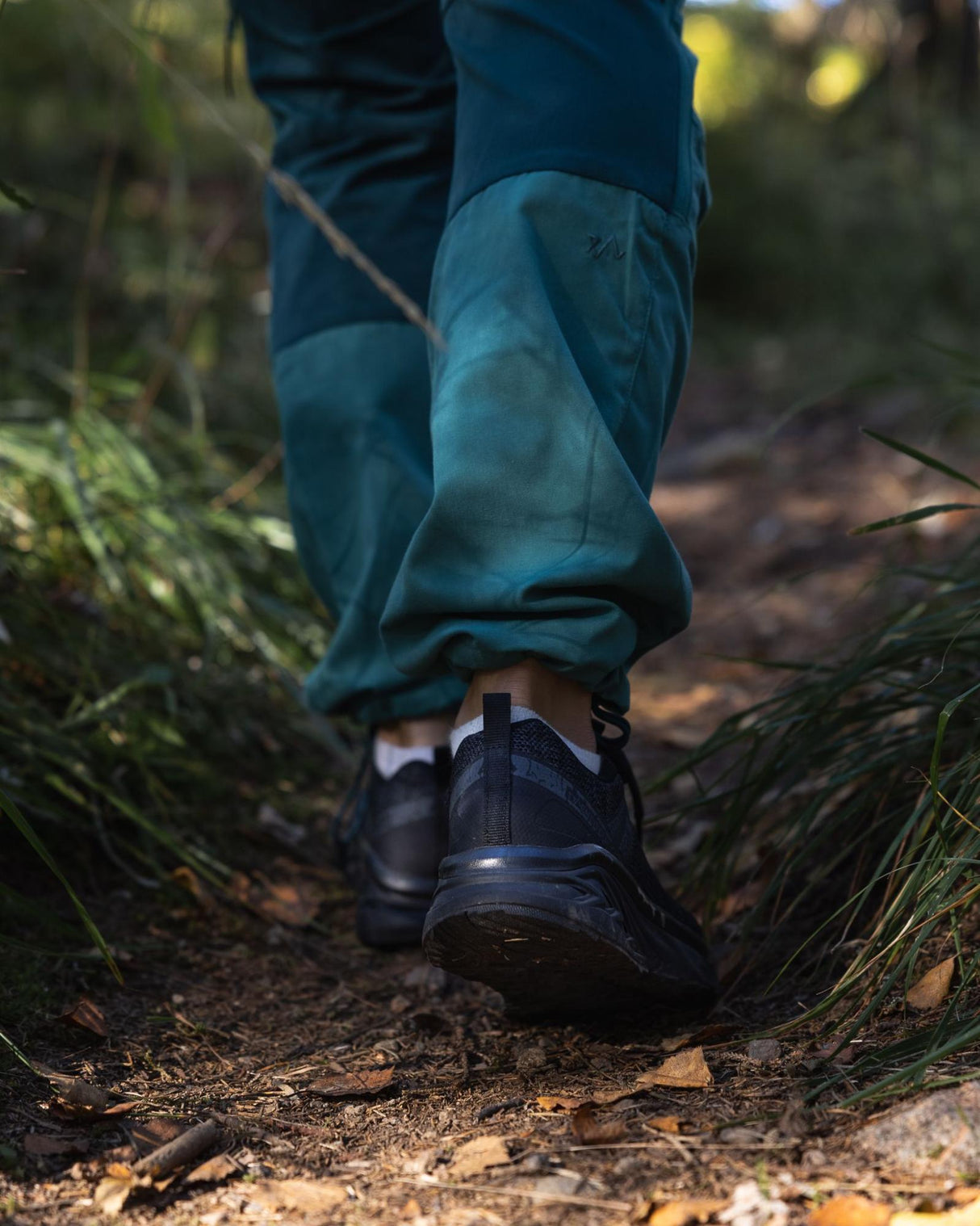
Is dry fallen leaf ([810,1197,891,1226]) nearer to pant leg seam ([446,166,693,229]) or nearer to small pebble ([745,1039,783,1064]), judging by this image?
small pebble ([745,1039,783,1064])

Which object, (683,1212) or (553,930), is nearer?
(683,1212)

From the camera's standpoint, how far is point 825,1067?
0.93 metres

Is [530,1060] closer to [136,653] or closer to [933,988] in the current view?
[933,988]

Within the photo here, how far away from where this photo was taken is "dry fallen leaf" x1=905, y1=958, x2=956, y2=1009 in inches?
38.9

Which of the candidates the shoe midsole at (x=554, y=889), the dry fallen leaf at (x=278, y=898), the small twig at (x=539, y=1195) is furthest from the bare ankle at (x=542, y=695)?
the dry fallen leaf at (x=278, y=898)

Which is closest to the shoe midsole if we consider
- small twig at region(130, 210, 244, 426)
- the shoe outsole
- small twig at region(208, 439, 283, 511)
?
the shoe outsole

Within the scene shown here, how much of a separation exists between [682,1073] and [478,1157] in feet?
0.65

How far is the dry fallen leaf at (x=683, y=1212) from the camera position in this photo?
741 mm

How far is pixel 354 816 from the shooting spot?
4.86ft

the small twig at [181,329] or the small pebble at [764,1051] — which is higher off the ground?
the small twig at [181,329]

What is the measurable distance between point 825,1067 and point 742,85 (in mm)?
7283

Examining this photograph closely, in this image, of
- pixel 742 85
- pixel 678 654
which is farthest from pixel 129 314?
pixel 742 85

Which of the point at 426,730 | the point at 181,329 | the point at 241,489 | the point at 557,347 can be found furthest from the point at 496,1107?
the point at 181,329

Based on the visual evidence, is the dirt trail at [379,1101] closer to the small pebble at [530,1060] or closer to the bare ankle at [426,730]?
the small pebble at [530,1060]
